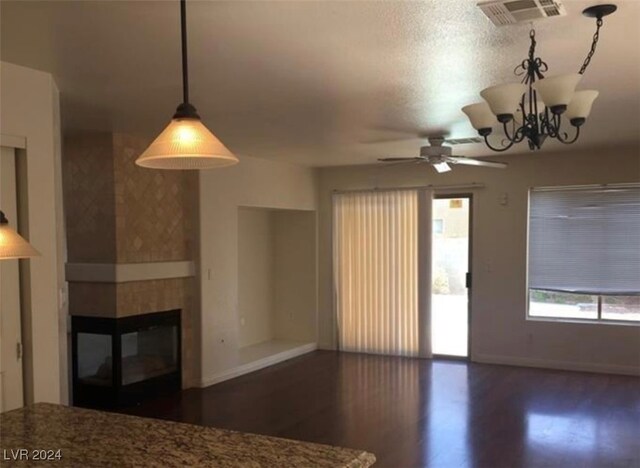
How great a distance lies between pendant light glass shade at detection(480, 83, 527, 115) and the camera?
249 centimetres

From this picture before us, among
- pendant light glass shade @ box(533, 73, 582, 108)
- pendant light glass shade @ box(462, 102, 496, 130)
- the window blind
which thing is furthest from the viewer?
the window blind

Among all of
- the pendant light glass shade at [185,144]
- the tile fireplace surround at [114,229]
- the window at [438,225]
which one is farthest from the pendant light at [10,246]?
the window at [438,225]

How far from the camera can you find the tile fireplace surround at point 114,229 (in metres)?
5.22

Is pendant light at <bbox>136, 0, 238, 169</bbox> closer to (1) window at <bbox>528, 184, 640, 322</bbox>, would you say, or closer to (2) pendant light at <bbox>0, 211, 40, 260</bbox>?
(2) pendant light at <bbox>0, 211, 40, 260</bbox>

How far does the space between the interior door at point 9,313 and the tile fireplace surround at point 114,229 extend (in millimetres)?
2015

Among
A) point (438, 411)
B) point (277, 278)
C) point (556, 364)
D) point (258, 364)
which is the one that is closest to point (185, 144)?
point (438, 411)

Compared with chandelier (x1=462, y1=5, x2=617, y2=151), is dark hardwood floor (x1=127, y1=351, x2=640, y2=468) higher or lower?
lower

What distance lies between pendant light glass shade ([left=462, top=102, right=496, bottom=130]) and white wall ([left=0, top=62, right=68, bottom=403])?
2.35 m

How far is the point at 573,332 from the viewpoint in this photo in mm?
6652

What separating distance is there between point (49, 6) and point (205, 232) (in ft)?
12.7

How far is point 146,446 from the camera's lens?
1804mm

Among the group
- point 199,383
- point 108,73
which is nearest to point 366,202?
point 199,383

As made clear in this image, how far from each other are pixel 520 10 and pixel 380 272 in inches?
218

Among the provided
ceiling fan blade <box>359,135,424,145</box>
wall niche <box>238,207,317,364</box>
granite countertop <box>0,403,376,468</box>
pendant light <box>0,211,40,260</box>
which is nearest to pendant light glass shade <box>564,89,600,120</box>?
granite countertop <box>0,403,376,468</box>
